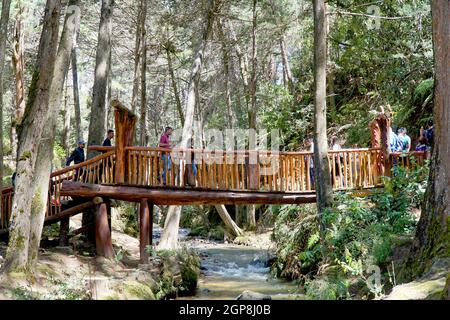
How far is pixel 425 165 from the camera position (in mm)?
12469

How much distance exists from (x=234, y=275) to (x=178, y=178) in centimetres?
449

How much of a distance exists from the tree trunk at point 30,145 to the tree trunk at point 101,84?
200 inches

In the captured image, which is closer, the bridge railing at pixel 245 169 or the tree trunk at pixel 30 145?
the tree trunk at pixel 30 145

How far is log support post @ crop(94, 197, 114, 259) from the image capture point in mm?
13148

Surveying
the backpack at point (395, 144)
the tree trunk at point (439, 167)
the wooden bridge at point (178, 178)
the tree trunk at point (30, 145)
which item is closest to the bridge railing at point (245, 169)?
the wooden bridge at point (178, 178)

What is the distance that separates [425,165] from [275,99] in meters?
12.0

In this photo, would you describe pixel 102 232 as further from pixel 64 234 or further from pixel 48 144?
pixel 48 144

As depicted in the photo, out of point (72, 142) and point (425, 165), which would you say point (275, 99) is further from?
point (72, 142)

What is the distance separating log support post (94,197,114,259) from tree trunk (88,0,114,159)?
2160 millimetres

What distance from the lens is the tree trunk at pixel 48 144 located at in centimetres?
1013

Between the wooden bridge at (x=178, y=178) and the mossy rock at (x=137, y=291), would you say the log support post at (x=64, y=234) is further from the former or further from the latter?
the mossy rock at (x=137, y=291)

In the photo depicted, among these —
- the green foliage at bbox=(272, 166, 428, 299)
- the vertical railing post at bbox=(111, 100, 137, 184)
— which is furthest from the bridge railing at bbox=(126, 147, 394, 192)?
the green foliage at bbox=(272, 166, 428, 299)

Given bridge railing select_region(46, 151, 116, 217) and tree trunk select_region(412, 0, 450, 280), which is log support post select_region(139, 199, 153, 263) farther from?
tree trunk select_region(412, 0, 450, 280)

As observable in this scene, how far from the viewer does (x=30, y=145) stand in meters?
9.38
